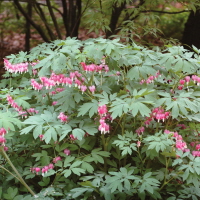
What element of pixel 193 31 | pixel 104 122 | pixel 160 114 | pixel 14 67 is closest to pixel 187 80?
pixel 160 114

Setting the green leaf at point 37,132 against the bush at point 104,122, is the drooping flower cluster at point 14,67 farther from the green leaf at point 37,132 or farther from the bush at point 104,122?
the green leaf at point 37,132

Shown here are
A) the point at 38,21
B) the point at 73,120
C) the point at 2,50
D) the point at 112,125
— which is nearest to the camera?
the point at 73,120

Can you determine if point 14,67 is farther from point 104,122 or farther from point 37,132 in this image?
point 104,122

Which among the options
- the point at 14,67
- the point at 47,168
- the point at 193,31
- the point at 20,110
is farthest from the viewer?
the point at 193,31

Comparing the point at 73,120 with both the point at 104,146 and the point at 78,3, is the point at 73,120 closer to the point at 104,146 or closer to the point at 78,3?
the point at 104,146

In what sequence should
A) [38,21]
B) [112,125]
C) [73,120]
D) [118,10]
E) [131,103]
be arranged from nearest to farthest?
Result: 1. [131,103]
2. [73,120]
3. [112,125]
4. [118,10]
5. [38,21]

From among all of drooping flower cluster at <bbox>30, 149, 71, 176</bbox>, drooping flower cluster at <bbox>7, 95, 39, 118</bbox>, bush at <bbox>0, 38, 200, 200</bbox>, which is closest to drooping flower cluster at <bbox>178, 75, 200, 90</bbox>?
bush at <bbox>0, 38, 200, 200</bbox>

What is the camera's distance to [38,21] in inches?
336

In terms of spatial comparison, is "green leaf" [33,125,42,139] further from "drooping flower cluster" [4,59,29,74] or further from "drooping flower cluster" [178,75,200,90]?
"drooping flower cluster" [178,75,200,90]

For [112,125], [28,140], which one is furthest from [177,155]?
[28,140]

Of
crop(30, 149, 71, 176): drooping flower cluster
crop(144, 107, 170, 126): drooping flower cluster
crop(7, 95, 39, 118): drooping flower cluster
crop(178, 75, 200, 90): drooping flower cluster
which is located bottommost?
crop(30, 149, 71, 176): drooping flower cluster

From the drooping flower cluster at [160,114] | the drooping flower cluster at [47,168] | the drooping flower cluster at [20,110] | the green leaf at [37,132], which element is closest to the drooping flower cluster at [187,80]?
the drooping flower cluster at [160,114]

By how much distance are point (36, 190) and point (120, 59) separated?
1.65 metres

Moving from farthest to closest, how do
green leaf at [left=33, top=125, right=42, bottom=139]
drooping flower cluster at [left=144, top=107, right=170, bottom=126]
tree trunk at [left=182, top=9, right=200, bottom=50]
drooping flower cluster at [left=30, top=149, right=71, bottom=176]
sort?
tree trunk at [left=182, top=9, right=200, bottom=50] < drooping flower cluster at [left=30, top=149, right=71, bottom=176] < drooping flower cluster at [left=144, top=107, right=170, bottom=126] < green leaf at [left=33, top=125, right=42, bottom=139]
